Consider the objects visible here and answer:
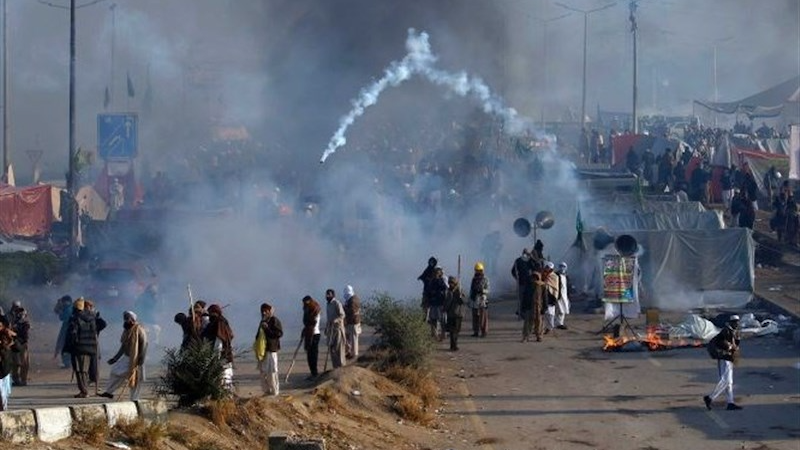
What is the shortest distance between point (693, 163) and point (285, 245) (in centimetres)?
1198

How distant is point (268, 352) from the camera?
16.5 m

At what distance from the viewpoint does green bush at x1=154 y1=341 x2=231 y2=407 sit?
1358cm

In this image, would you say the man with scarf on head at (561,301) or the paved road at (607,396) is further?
the man with scarf on head at (561,301)

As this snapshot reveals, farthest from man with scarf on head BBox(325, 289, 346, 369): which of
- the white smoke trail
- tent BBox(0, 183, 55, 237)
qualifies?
the white smoke trail

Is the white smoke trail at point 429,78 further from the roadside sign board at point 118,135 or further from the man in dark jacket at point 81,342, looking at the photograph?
the man in dark jacket at point 81,342

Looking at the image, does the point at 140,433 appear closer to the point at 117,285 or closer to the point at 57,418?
the point at 57,418

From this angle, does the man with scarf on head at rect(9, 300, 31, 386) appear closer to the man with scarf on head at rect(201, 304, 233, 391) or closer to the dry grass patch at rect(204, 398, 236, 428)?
the man with scarf on head at rect(201, 304, 233, 391)

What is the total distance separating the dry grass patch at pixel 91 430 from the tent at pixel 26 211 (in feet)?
72.3

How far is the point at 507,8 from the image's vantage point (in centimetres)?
6325

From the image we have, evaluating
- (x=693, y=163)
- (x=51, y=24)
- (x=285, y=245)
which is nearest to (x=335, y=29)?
(x=51, y=24)

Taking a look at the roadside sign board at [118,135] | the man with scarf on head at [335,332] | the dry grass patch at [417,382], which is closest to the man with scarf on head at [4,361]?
the dry grass patch at [417,382]

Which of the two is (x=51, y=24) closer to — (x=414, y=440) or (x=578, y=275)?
(x=578, y=275)

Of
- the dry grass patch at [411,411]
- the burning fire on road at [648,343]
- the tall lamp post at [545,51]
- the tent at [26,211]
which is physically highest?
the tall lamp post at [545,51]

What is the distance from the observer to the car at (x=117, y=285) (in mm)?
24266
